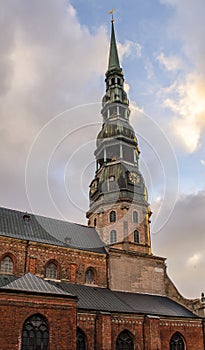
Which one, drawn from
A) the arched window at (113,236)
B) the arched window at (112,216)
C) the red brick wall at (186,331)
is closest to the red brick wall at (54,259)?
the arched window at (113,236)

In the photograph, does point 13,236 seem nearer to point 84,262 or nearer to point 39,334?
point 84,262

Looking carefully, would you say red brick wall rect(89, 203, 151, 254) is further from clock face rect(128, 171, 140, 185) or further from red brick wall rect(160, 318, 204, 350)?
red brick wall rect(160, 318, 204, 350)

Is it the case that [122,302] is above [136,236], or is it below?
below

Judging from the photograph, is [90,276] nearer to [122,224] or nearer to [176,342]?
[122,224]

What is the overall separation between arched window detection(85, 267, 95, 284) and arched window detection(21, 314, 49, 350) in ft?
35.9

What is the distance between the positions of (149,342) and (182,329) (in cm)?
440

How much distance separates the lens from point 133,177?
133ft

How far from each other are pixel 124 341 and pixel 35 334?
8806 millimetres

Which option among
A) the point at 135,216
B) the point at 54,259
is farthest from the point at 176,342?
the point at 135,216

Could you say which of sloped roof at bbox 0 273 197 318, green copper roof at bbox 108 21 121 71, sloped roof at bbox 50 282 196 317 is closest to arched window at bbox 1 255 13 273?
sloped roof at bbox 0 273 197 318

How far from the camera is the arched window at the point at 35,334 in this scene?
2144 cm

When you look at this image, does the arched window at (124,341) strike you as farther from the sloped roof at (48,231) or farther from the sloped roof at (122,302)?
the sloped roof at (48,231)

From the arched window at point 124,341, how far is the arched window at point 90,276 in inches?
246

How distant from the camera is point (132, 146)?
43.2 m
